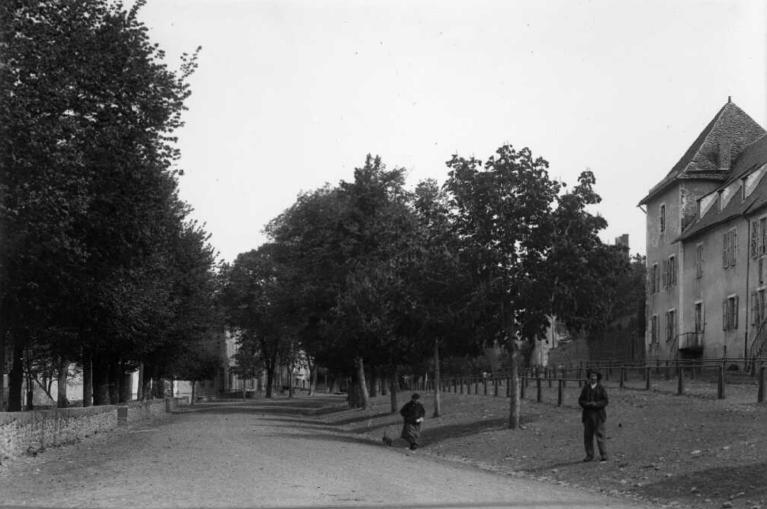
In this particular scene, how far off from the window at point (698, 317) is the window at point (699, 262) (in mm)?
1440

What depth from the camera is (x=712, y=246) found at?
5097cm

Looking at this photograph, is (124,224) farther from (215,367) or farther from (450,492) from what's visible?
(215,367)

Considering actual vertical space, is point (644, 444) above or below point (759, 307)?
below

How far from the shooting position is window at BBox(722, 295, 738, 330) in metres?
47.5

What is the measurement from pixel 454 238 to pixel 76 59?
11.4m

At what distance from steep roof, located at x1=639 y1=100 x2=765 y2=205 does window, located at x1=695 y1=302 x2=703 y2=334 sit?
6.66 metres

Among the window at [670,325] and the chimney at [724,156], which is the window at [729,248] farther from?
the window at [670,325]

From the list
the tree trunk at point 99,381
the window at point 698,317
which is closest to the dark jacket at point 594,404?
the tree trunk at point 99,381

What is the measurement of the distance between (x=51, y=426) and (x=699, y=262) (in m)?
34.8

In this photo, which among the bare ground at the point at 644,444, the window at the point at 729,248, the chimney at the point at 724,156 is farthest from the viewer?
the chimney at the point at 724,156

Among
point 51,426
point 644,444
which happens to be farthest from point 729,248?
point 51,426

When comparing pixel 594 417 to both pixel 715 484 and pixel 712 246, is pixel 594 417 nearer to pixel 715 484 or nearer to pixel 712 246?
pixel 715 484

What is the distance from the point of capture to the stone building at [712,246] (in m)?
45.9

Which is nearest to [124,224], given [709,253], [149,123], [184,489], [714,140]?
[149,123]
